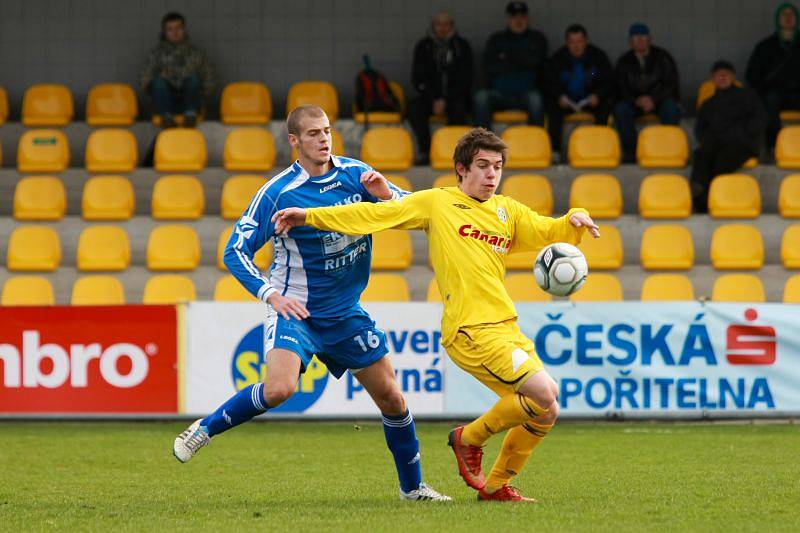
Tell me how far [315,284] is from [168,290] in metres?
7.24

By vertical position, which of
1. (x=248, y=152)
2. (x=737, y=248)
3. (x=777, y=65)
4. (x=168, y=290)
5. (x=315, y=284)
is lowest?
(x=168, y=290)

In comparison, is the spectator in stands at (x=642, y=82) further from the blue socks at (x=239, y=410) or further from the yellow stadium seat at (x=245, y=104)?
the blue socks at (x=239, y=410)

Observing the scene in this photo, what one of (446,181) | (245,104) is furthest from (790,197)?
(245,104)

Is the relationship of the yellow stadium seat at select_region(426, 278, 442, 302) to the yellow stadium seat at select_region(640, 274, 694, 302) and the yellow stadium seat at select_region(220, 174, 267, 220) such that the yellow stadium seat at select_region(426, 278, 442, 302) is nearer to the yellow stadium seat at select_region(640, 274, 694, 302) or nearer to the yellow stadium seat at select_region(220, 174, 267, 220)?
the yellow stadium seat at select_region(640, 274, 694, 302)

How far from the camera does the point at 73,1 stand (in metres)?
17.7

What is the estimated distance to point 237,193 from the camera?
50.2 feet

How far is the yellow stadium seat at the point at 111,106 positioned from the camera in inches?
663

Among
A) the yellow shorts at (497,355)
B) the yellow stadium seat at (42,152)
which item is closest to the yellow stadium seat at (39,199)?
the yellow stadium seat at (42,152)

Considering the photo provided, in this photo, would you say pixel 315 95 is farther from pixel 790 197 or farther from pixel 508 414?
pixel 508 414

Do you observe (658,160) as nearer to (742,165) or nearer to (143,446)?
(742,165)

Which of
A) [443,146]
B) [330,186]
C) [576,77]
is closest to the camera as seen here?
→ [330,186]

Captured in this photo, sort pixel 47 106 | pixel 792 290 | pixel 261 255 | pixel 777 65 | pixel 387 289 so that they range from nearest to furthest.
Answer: pixel 387 289 → pixel 792 290 → pixel 261 255 → pixel 777 65 → pixel 47 106

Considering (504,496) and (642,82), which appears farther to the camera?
(642,82)

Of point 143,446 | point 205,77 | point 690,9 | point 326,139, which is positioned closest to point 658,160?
point 690,9
